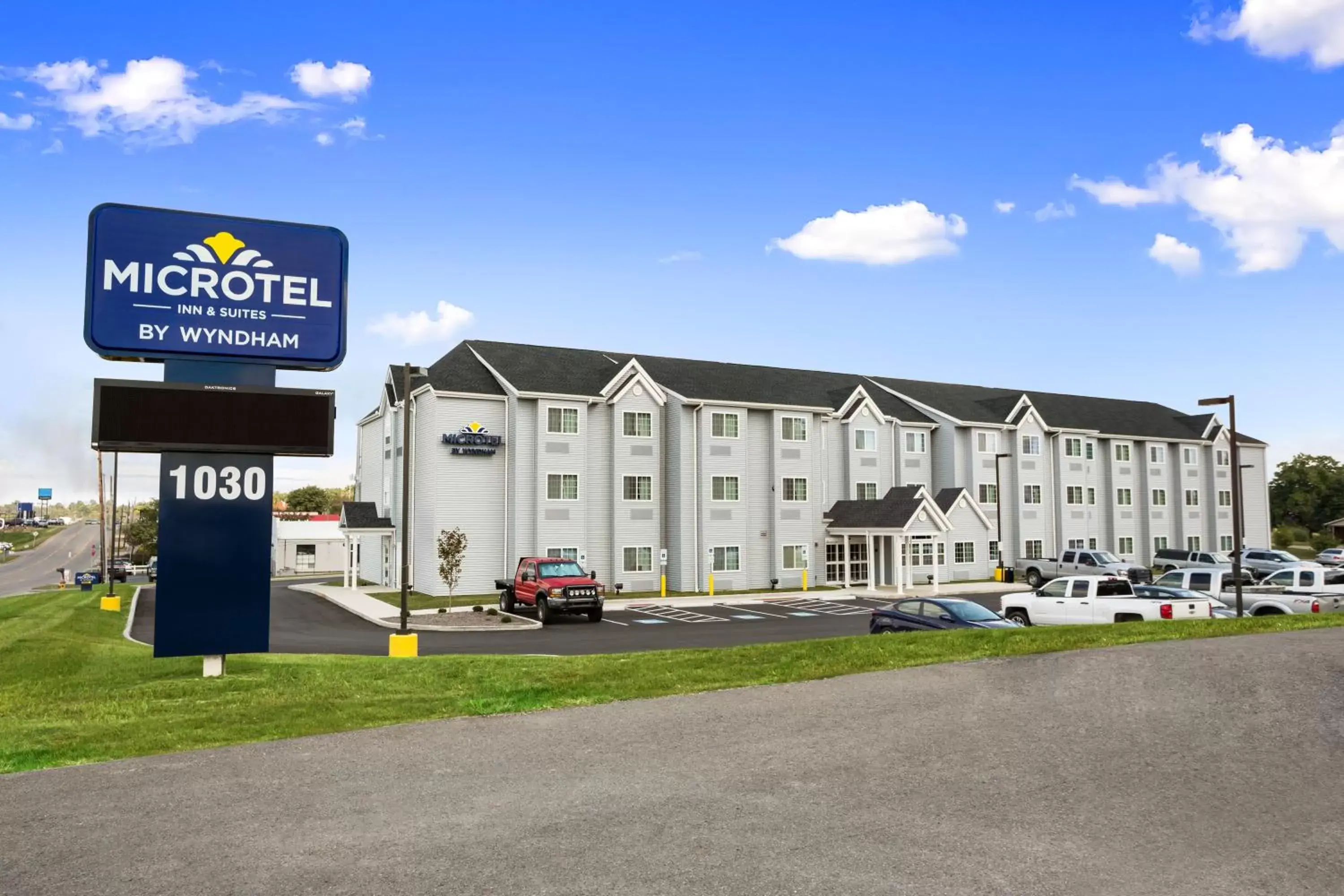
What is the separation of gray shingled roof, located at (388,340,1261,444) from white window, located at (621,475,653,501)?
451 centimetres

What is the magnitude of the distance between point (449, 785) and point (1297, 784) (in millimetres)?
8316

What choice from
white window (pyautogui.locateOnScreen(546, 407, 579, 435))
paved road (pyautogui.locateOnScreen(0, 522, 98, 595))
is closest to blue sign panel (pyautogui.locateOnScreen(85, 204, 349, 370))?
white window (pyautogui.locateOnScreen(546, 407, 579, 435))

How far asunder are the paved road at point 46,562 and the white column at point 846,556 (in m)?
55.1

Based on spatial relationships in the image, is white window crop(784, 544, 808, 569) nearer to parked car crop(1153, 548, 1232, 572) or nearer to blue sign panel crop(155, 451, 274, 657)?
parked car crop(1153, 548, 1232, 572)

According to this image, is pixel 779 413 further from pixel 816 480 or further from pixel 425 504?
pixel 425 504

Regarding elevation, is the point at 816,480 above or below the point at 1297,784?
above

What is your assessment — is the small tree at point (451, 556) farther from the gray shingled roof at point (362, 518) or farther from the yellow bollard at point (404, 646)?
the yellow bollard at point (404, 646)

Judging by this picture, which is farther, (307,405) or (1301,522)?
(1301,522)

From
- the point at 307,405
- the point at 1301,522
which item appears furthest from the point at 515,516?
the point at 1301,522

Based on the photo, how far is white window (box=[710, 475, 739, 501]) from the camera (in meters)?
46.8

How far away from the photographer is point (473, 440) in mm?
43000

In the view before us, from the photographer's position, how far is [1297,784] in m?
9.34

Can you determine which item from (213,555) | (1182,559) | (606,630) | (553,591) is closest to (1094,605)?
(606,630)

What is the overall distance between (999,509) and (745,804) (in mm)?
51154
